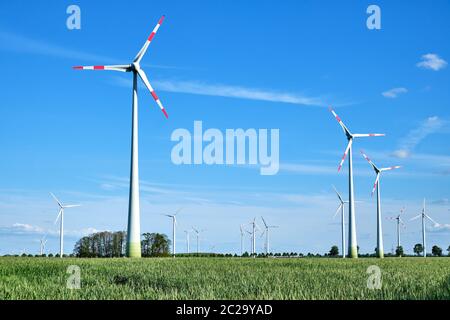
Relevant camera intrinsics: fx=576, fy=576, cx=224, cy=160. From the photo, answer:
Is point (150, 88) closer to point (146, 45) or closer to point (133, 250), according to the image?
point (146, 45)

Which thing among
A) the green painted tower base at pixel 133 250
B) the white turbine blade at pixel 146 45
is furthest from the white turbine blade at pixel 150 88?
the green painted tower base at pixel 133 250

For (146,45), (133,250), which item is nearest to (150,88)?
(146,45)

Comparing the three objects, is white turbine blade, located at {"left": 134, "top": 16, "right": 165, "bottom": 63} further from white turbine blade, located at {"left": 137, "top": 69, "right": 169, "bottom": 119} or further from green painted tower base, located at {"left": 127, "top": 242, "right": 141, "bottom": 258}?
green painted tower base, located at {"left": 127, "top": 242, "right": 141, "bottom": 258}

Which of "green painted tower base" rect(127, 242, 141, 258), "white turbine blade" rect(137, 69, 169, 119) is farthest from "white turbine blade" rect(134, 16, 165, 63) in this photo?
"green painted tower base" rect(127, 242, 141, 258)

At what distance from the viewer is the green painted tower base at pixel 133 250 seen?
48.3m

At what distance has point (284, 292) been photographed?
561 inches

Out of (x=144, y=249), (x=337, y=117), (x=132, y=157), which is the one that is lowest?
(x=144, y=249)

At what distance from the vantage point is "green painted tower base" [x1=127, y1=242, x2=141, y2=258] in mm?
48344
